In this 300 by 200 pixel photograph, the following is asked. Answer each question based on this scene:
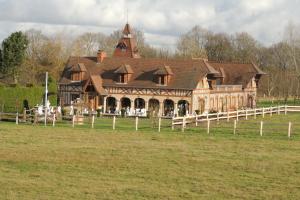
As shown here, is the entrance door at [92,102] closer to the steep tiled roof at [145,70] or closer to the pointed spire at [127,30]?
the steep tiled roof at [145,70]

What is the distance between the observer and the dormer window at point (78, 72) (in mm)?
52541

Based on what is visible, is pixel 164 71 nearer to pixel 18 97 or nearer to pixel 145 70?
pixel 145 70

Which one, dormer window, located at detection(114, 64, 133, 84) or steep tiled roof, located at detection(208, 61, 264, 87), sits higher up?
steep tiled roof, located at detection(208, 61, 264, 87)

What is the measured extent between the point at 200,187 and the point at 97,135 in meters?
13.8

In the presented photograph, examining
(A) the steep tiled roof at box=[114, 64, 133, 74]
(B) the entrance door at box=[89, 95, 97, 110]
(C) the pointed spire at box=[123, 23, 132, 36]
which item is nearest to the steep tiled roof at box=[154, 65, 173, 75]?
(A) the steep tiled roof at box=[114, 64, 133, 74]

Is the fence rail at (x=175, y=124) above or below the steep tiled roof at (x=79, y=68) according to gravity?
below

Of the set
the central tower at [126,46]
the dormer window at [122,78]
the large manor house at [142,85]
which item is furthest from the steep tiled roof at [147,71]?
the central tower at [126,46]

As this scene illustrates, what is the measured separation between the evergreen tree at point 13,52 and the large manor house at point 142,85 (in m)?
12.5

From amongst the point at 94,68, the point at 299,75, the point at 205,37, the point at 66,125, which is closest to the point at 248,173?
the point at 66,125

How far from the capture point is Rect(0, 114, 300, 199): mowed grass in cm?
1599

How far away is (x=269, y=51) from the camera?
324ft

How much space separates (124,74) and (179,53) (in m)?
40.5

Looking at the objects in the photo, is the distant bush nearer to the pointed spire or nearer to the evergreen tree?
the pointed spire

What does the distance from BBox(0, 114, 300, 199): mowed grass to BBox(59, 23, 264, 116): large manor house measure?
59.2 ft
